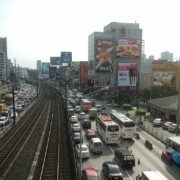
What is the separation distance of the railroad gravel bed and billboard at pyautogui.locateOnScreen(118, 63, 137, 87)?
40.8 meters

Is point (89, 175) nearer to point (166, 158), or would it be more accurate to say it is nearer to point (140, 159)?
point (140, 159)

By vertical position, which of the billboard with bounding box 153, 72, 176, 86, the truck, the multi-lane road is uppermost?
the billboard with bounding box 153, 72, 176, 86

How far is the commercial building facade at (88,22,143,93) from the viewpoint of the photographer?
66.5 metres

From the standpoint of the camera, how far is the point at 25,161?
19578 millimetres

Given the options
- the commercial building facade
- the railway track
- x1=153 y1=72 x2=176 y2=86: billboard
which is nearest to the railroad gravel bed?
the railway track

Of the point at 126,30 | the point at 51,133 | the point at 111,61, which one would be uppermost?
the point at 126,30

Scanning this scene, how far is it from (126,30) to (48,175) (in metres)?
77.0

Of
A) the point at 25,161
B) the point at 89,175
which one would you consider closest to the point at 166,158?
the point at 89,175

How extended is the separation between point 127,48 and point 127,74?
491 inches

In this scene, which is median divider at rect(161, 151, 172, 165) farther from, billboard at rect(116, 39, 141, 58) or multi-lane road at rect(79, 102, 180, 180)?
billboard at rect(116, 39, 141, 58)

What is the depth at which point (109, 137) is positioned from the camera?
2389 cm

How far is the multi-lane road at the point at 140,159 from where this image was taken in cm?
1784

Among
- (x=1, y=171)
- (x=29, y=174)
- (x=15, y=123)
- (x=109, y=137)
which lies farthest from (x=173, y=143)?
(x=15, y=123)

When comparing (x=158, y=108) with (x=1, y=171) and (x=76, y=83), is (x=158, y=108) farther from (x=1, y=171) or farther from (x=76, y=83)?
(x=76, y=83)
